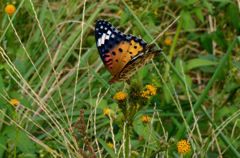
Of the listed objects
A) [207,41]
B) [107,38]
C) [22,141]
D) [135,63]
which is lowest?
[22,141]

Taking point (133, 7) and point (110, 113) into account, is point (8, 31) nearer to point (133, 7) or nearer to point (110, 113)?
point (133, 7)

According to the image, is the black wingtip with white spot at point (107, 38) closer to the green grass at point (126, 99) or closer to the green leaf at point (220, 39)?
the green grass at point (126, 99)

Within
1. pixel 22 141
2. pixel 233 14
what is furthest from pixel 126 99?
pixel 233 14

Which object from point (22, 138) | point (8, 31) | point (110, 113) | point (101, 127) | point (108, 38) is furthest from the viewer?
point (101, 127)

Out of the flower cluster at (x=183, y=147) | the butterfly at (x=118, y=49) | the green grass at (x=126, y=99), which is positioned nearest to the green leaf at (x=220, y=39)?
the green grass at (x=126, y=99)

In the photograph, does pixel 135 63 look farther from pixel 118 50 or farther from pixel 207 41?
pixel 207 41

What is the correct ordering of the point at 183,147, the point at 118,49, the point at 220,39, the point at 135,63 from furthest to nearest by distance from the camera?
the point at 220,39
the point at 118,49
the point at 135,63
the point at 183,147

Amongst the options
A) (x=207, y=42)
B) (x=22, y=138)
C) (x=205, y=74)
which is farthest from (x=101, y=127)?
(x=205, y=74)

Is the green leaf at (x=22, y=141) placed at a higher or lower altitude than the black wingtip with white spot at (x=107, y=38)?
lower

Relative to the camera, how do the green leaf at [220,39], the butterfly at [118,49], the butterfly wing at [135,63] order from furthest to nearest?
the green leaf at [220,39] → the butterfly at [118,49] → the butterfly wing at [135,63]
